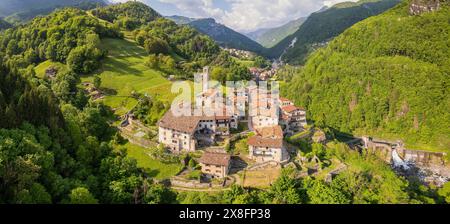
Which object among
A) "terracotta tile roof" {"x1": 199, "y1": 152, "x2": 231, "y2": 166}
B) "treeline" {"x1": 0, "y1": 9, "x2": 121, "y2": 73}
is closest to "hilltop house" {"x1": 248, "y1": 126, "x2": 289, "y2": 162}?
"terracotta tile roof" {"x1": 199, "y1": 152, "x2": 231, "y2": 166}

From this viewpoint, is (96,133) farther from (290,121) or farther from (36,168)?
(290,121)

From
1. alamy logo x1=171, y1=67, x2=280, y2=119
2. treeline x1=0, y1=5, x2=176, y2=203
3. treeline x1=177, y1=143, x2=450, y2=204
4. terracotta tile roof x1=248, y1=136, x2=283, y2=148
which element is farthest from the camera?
alamy logo x1=171, y1=67, x2=280, y2=119

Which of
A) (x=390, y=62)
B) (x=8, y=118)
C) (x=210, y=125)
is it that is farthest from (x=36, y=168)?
(x=390, y=62)

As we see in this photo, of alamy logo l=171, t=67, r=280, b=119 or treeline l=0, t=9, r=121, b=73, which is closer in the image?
alamy logo l=171, t=67, r=280, b=119

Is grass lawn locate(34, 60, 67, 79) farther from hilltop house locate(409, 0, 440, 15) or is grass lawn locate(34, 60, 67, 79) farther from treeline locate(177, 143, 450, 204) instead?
hilltop house locate(409, 0, 440, 15)

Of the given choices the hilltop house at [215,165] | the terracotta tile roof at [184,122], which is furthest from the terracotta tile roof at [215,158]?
the terracotta tile roof at [184,122]

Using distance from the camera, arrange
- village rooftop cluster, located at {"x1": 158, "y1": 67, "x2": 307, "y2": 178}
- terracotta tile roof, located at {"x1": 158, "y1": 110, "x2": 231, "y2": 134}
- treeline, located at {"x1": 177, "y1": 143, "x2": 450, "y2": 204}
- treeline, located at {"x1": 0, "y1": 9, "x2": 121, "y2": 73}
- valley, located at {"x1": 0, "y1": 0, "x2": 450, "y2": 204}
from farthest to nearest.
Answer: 1. treeline, located at {"x1": 0, "y1": 9, "x2": 121, "y2": 73}
2. terracotta tile roof, located at {"x1": 158, "y1": 110, "x2": 231, "y2": 134}
3. village rooftop cluster, located at {"x1": 158, "y1": 67, "x2": 307, "y2": 178}
4. treeline, located at {"x1": 177, "y1": 143, "x2": 450, "y2": 204}
5. valley, located at {"x1": 0, "y1": 0, "x2": 450, "y2": 204}

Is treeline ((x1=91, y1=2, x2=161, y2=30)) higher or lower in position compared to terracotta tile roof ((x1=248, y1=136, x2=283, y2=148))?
higher

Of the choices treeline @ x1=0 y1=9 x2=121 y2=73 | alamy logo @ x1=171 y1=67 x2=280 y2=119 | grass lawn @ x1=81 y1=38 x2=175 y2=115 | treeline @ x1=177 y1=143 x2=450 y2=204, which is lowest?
treeline @ x1=177 y1=143 x2=450 y2=204
